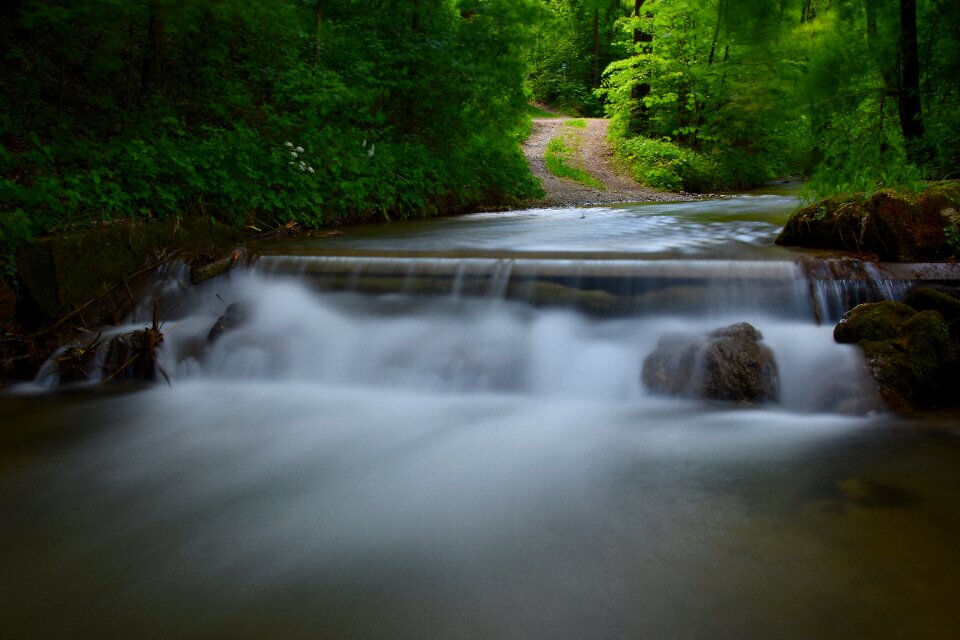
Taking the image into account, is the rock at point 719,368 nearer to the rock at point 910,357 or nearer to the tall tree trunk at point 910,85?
the rock at point 910,357

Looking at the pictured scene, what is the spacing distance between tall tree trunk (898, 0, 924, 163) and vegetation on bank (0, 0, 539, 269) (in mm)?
6417

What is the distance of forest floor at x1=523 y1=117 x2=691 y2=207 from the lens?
14523 mm

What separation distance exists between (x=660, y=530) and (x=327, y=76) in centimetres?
905

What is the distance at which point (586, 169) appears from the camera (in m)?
18.7

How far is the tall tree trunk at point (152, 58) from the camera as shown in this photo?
326 inches

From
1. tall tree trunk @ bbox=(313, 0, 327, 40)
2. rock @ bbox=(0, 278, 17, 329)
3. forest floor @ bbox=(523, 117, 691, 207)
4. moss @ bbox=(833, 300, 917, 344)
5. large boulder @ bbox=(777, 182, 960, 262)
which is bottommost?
moss @ bbox=(833, 300, 917, 344)

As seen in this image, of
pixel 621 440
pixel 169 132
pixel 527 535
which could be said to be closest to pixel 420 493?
pixel 527 535

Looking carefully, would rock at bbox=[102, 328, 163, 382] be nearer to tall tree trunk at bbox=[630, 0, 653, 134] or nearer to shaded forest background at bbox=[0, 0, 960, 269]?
shaded forest background at bbox=[0, 0, 960, 269]

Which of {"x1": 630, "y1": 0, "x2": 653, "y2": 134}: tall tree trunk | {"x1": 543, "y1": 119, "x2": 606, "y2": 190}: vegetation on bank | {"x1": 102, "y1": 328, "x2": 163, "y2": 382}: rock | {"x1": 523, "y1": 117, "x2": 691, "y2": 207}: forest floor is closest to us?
{"x1": 102, "y1": 328, "x2": 163, "y2": 382}: rock

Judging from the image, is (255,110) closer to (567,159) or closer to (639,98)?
(567,159)

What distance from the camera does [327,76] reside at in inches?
392

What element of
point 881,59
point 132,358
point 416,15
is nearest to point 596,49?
point 416,15

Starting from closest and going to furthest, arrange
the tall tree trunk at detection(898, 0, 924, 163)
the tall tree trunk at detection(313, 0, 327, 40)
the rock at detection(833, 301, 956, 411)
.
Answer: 1. the rock at detection(833, 301, 956, 411)
2. the tall tree trunk at detection(898, 0, 924, 163)
3. the tall tree trunk at detection(313, 0, 327, 40)

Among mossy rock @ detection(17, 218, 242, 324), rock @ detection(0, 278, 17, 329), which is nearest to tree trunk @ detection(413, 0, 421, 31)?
mossy rock @ detection(17, 218, 242, 324)
